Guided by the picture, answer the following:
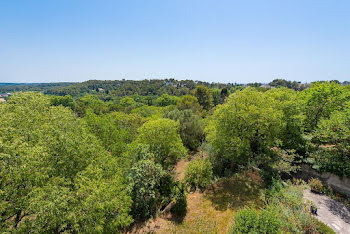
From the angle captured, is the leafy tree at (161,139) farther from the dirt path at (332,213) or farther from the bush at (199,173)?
the dirt path at (332,213)

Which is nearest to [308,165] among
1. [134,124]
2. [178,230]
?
[178,230]

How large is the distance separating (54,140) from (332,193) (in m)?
25.1

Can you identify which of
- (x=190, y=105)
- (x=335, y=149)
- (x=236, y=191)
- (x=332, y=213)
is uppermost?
(x=190, y=105)

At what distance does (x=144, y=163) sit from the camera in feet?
47.8

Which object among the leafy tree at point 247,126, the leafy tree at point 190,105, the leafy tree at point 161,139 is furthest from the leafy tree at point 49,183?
the leafy tree at point 190,105

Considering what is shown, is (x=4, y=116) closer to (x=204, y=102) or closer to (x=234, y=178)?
(x=234, y=178)

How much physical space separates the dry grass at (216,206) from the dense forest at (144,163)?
565 millimetres

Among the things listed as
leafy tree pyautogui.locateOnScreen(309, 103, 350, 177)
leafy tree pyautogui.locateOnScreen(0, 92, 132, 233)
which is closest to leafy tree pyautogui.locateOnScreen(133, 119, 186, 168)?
leafy tree pyautogui.locateOnScreen(0, 92, 132, 233)

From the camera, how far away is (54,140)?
1052cm

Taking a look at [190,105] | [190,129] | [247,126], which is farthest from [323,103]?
[190,105]

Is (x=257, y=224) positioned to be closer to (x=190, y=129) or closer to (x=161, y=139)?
(x=161, y=139)

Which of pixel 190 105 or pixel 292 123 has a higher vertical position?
pixel 292 123

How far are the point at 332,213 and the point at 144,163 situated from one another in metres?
16.9

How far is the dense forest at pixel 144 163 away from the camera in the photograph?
339 inches
